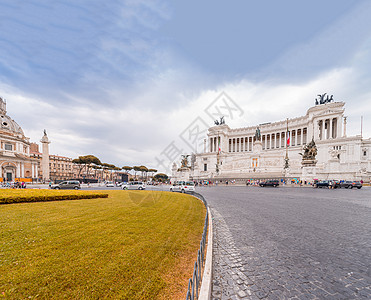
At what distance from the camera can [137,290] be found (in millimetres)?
3154

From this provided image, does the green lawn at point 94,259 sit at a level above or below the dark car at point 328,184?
above

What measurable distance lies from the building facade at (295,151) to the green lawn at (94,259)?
39.2 metres

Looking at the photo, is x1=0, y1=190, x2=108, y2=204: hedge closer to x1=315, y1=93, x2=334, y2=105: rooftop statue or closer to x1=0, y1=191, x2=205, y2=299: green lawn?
x1=0, y1=191, x2=205, y2=299: green lawn

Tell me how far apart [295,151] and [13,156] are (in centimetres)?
10058

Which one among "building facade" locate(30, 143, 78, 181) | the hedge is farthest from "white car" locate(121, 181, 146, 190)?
"building facade" locate(30, 143, 78, 181)

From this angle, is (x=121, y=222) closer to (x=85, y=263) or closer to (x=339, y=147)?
(x=85, y=263)

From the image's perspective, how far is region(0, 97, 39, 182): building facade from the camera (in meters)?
54.4

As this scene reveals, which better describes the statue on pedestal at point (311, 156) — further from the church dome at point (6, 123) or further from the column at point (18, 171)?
the church dome at point (6, 123)

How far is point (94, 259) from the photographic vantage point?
13.6 feet

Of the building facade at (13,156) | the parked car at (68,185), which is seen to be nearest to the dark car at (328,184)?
the parked car at (68,185)

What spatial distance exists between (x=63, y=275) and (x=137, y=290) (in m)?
1.67

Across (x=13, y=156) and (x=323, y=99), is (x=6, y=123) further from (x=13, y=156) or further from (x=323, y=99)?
(x=323, y=99)

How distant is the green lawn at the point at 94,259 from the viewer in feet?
10.3

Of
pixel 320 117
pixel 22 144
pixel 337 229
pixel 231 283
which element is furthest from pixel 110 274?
pixel 22 144
